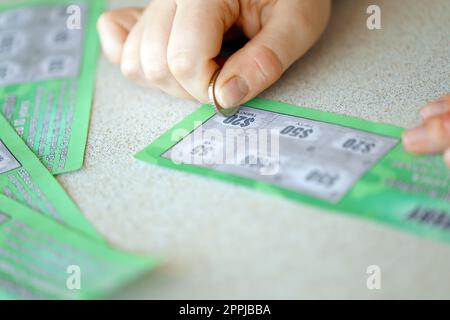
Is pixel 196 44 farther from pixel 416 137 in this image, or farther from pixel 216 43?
pixel 416 137

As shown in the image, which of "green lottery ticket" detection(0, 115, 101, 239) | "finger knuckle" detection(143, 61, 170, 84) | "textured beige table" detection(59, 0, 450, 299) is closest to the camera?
"textured beige table" detection(59, 0, 450, 299)

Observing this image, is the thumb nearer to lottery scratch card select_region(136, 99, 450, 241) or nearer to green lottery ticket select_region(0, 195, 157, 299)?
lottery scratch card select_region(136, 99, 450, 241)

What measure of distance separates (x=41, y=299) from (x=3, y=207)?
151 millimetres

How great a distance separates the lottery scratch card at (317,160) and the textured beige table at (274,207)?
0.02 m

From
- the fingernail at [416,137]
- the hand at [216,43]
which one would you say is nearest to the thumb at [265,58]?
the hand at [216,43]

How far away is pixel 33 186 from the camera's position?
68 centimetres

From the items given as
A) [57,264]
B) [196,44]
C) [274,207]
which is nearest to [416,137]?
[274,207]

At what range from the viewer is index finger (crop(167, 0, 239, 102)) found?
71 cm

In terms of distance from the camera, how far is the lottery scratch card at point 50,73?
0.76 metres

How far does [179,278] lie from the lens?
55 centimetres

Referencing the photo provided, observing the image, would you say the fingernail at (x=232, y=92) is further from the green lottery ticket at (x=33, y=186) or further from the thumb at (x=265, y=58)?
the green lottery ticket at (x=33, y=186)

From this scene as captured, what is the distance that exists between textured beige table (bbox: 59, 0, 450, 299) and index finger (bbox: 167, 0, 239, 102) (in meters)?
0.06

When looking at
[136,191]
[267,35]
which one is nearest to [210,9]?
[267,35]

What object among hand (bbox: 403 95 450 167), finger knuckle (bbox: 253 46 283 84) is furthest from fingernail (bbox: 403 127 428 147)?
finger knuckle (bbox: 253 46 283 84)
